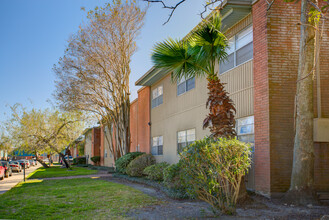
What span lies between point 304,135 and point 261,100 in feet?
6.05

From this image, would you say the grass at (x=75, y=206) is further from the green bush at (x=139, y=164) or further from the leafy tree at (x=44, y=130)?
the leafy tree at (x=44, y=130)

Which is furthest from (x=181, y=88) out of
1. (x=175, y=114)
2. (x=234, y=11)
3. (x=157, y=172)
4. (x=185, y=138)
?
(x=234, y=11)

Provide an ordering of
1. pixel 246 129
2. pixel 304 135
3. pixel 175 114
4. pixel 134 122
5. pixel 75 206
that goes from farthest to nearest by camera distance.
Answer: pixel 134 122 → pixel 175 114 → pixel 246 129 → pixel 75 206 → pixel 304 135

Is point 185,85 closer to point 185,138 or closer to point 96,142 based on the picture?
point 185,138

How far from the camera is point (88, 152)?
5247cm

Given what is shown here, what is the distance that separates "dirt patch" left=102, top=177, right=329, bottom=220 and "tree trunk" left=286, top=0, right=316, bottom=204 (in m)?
0.46

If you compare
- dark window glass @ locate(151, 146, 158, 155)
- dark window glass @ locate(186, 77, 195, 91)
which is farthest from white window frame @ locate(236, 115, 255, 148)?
dark window glass @ locate(151, 146, 158, 155)

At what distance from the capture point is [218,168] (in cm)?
698

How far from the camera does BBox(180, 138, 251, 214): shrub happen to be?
7.04m

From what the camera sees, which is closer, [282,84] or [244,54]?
[282,84]

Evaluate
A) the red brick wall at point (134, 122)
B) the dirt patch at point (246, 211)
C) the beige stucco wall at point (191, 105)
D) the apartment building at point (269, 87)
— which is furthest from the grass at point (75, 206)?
the red brick wall at point (134, 122)

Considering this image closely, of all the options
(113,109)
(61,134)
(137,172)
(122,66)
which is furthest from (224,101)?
(61,134)

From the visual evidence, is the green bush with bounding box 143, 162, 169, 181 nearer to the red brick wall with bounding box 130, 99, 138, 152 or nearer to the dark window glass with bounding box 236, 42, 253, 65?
the dark window glass with bounding box 236, 42, 253, 65

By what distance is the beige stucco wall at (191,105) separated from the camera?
37.5 feet
